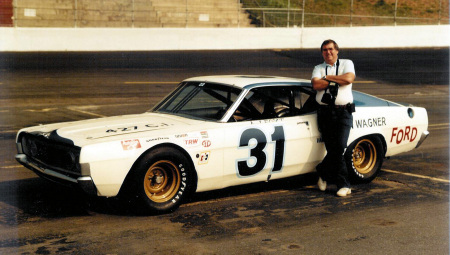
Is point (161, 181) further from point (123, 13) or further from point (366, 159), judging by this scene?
point (123, 13)

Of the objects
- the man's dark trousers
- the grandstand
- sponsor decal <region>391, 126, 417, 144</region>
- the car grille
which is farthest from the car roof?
the grandstand

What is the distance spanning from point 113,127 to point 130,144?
0.66m

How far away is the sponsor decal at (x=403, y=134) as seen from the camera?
7.66m

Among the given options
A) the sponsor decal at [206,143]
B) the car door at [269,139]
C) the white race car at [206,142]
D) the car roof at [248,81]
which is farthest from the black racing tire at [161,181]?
the car roof at [248,81]

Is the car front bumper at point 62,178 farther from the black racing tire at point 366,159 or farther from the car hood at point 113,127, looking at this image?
the black racing tire at point 366,159

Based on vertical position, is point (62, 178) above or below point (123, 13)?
below

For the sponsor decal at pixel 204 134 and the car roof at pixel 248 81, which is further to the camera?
the car roof at pixel 248 81

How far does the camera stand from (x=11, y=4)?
81.1 feet

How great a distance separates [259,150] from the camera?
6.45 m

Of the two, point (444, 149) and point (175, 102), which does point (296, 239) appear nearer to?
point (175, 102)

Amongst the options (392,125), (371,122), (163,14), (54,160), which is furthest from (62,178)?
(163,14)

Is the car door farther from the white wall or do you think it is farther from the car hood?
the white wall

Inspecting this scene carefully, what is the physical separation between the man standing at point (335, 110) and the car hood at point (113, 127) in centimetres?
149

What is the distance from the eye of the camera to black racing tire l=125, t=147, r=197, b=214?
5734 millimetres
